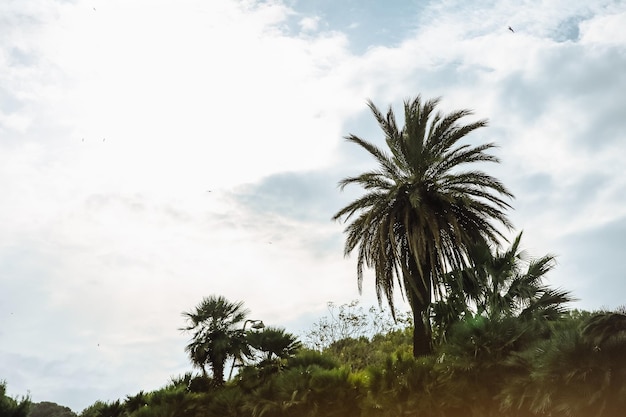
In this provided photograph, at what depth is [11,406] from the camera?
109 ft

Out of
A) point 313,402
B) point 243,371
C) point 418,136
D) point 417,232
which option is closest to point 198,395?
point 243,371

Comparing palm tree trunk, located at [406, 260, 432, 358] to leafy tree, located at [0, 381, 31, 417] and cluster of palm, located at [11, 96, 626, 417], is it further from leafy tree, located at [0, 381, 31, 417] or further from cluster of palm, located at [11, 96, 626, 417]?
leafy tree, located at [0, 381, 31, 417]

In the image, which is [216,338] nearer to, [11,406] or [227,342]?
[227,342]

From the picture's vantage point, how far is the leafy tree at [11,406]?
32.8 m

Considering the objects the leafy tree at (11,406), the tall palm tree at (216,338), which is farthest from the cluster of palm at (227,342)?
the leafy tree at (11,406)

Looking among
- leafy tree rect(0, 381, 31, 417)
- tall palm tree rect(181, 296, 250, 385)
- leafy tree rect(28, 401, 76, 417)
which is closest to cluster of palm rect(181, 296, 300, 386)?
tall palm tree rect(181, 296, 250, 385)

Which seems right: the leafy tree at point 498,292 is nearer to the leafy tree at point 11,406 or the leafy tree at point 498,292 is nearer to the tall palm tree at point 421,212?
the tall palm tree at point 421,212

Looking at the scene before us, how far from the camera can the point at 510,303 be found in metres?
21.3

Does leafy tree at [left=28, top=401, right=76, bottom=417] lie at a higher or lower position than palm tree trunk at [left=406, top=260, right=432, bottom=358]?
higher

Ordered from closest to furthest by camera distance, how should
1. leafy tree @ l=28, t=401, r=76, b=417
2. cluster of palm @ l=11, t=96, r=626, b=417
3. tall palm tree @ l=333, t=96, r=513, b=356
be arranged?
1. cluster of palm @ l=11, t=96, r=626, b=417
2. tall palm tree @ l=333, t=96, r=513, b=356
3. leafy tree @ l=28, t=401, r=76, b=417

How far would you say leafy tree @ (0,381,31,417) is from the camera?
32.8 metres

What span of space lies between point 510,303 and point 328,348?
58.3 ft

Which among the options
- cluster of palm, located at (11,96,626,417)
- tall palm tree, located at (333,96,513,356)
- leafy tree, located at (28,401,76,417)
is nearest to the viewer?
cluster of palm, located at (11,96,626,417)

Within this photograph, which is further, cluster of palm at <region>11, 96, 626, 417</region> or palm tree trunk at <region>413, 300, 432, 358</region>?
A: palm tree trunk at <region>413, 300, 432, 358</region>
